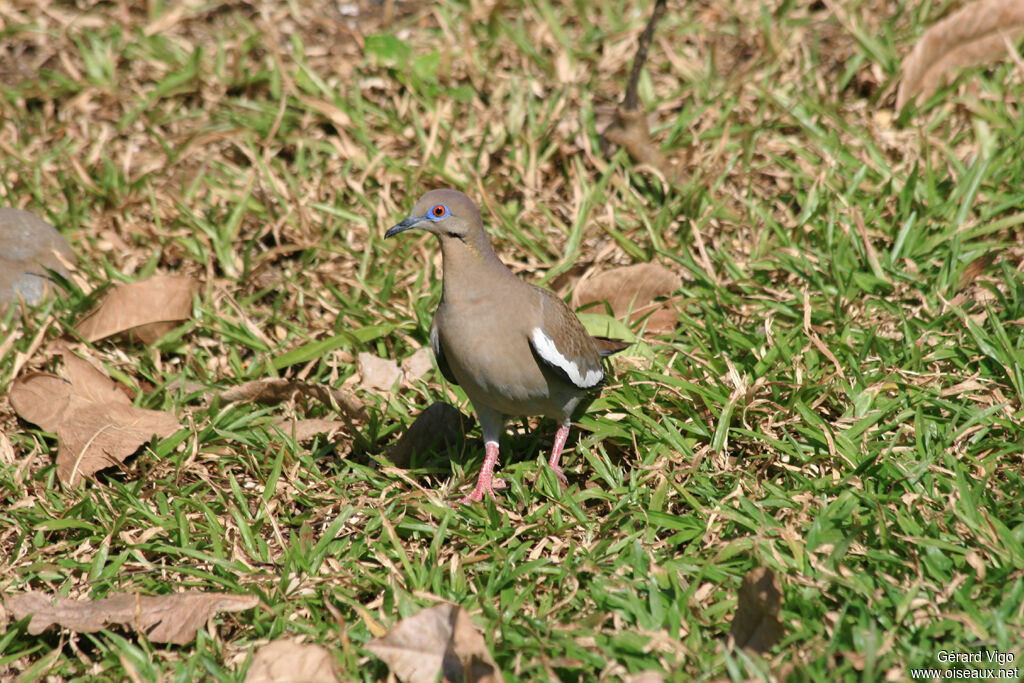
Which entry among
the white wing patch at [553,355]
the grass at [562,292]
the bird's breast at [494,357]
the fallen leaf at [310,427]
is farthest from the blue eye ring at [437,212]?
the fallen leaf at [310,427]

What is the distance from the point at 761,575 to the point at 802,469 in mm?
1212

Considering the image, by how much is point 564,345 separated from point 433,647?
5.08ft

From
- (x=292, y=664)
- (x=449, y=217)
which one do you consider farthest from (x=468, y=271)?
(x=292, y=664)

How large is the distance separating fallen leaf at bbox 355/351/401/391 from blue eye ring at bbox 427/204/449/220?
117 cm

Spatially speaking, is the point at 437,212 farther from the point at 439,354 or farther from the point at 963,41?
the point at 963,41

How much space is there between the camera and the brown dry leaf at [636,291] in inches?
222

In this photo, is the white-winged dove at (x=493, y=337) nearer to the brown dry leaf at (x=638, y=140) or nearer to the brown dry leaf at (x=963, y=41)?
the brown dry leaf at (x=638, y=140)

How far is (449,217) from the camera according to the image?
4.50 metres

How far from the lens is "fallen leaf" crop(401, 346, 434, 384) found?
547 cm

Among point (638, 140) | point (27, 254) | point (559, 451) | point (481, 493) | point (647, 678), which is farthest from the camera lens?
point (638, 140)

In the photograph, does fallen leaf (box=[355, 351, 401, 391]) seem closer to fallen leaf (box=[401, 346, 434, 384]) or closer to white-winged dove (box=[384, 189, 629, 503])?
fallen leaf (box=[401, 346, 434, 384])

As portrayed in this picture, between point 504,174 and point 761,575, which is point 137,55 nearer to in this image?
point 504,174

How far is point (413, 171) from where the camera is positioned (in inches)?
259

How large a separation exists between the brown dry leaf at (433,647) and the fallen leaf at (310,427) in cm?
168
